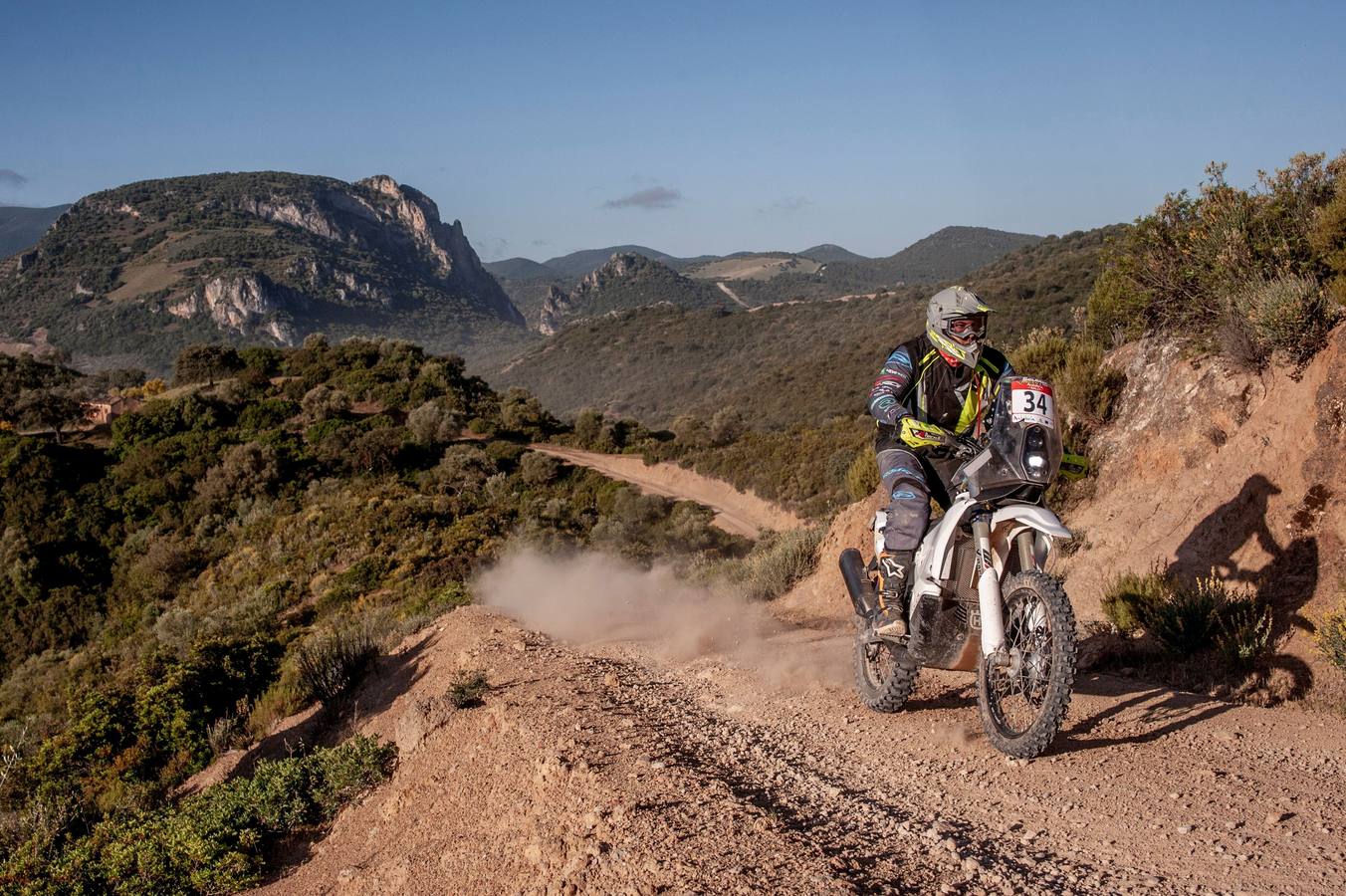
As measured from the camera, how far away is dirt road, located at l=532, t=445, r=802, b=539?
2869 centimetres

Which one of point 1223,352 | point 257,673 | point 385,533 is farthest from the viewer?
point 385,533

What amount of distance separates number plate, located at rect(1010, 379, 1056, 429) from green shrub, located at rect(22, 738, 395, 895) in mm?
5631

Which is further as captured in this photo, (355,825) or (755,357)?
(755,357)

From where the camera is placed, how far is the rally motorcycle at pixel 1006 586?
452 cm

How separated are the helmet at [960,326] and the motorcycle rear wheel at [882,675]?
6.27ft

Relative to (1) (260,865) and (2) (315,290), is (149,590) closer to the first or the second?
(1) (260,865)

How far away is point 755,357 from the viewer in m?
89.0

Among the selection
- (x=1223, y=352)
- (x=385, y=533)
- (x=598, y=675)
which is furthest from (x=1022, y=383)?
(x=385, y=533)

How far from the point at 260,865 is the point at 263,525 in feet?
76.4

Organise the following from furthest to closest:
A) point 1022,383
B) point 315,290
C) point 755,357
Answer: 1. point 315,290
2. point 755,357
3. point 1022,383

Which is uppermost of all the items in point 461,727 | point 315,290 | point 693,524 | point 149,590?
point 315,290

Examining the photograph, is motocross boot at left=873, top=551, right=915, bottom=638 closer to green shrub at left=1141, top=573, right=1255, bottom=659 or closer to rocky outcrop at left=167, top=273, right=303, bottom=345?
green shrub at left=1141, top=573, right=1255, bottom=659

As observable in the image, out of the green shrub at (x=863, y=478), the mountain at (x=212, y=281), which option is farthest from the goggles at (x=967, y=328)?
the mountain at (x=212, y=281)

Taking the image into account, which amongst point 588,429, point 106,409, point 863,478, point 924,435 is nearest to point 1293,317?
point 924,435
